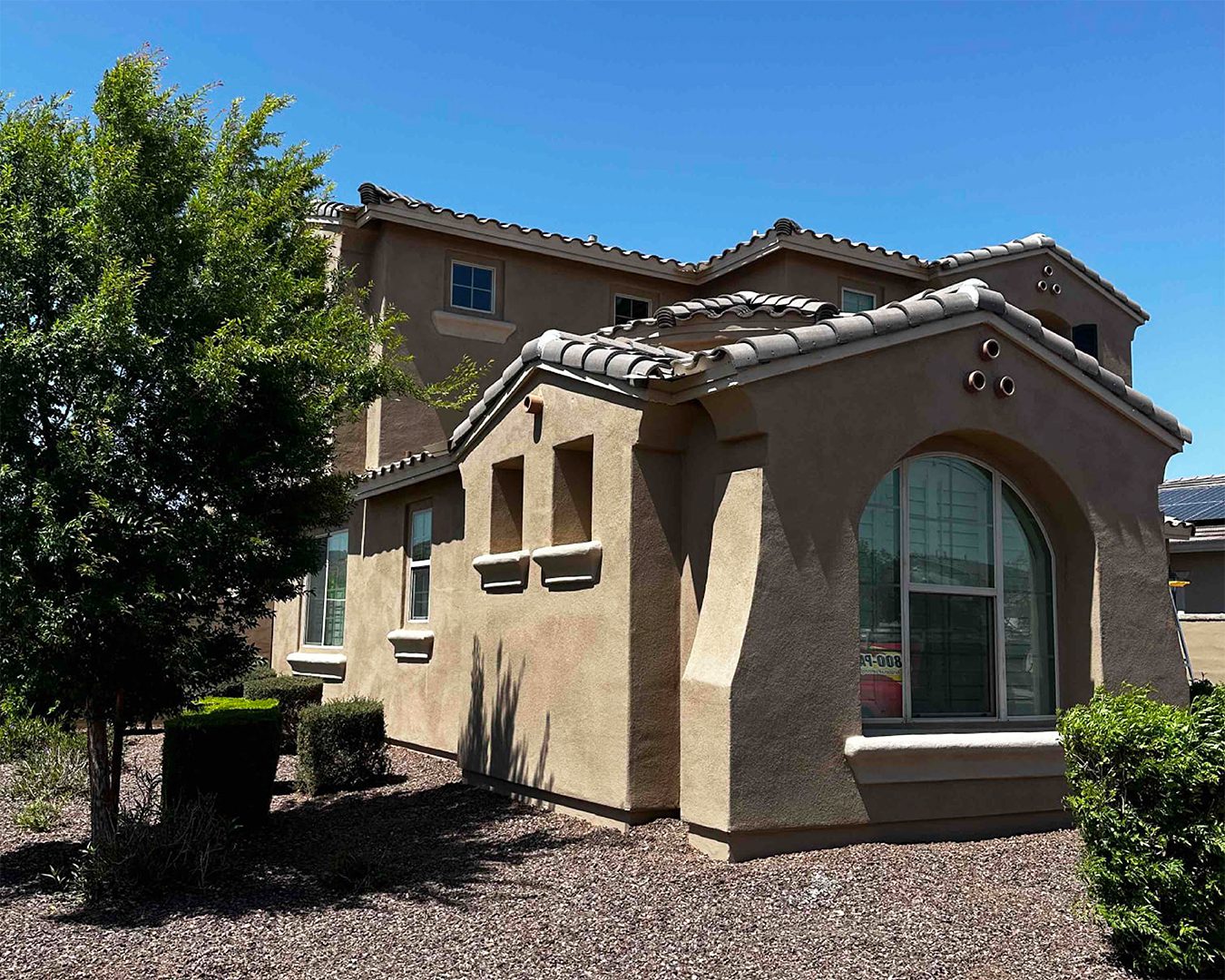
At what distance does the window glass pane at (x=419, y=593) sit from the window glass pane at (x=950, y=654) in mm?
6412

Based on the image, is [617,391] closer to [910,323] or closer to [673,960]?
[910,323]

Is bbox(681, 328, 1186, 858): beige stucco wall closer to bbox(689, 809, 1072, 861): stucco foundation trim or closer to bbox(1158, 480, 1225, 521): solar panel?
bbox(689, 809, 1072, 861): stucco foundation trim

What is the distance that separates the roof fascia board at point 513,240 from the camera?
15438mm

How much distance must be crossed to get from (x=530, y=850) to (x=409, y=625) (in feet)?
19.0

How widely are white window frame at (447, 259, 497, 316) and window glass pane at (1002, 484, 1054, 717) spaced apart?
29.0 ft

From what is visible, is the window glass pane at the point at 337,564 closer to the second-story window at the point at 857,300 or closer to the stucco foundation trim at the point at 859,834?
the second-story window at the point at 857,300

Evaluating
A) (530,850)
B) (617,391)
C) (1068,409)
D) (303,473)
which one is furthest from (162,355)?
(1068,409)

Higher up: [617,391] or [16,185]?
[16,185]

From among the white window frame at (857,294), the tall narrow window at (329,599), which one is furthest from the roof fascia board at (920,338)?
the tall narrow window at (329,599)

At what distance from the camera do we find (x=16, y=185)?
8.48 metres

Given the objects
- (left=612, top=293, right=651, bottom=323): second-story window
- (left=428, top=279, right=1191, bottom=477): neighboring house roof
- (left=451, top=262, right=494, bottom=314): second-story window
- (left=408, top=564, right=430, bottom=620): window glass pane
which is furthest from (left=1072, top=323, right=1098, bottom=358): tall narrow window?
(left=408, top=564, right=430, bottom=620): window glass pane

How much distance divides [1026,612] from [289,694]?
9829mm

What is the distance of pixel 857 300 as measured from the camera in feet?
56.5

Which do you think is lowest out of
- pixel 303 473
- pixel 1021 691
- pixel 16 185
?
pixel 1021 691
